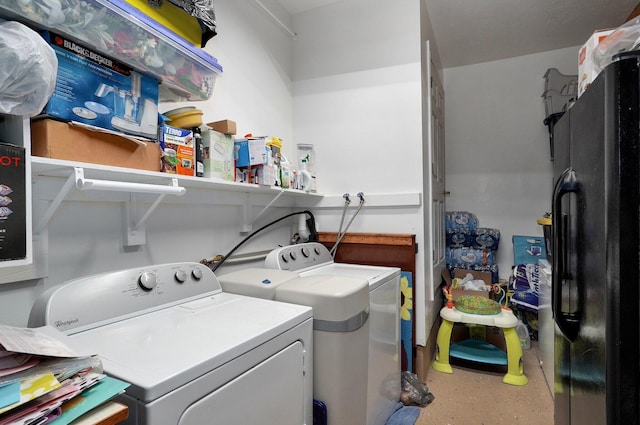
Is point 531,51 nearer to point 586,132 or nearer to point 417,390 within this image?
point 586,132

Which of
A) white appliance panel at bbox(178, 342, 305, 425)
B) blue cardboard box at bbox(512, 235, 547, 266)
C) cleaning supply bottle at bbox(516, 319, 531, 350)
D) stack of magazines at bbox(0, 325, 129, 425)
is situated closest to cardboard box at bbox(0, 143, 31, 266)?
stack of magazines at bbox(0, 325, 129, 425)

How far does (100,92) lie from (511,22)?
10.5 feet

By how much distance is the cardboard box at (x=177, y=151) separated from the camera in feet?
4.22

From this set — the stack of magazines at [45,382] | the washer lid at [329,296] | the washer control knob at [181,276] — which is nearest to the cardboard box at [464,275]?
the washer lid at [329,296]

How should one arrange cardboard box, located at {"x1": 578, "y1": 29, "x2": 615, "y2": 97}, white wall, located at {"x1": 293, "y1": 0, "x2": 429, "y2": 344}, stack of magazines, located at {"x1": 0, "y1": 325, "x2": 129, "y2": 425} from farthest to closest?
white wall, located at {"x1": 293, "y1": 0, "x2": 429, "y2": 344}
cardboard box, located at {"x1": 578, "y1": 29, "x2": 615, "y2": 97}
stack of magazines, located at {"x1": 0, "y1": 325, "x2": 129, "y2": 425}

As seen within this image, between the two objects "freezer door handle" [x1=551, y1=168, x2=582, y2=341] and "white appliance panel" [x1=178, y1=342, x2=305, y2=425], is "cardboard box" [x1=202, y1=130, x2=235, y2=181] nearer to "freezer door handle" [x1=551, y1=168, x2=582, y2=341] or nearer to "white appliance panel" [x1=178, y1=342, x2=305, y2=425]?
"white appliance panel" [x1=178, y1=342, x2=305, y2=425]

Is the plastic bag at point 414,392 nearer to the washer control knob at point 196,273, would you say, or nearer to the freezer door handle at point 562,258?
the freezer door handle at point 562,258

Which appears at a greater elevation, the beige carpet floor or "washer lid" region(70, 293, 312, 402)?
"washer lid" region(70, 293, 312, 402)

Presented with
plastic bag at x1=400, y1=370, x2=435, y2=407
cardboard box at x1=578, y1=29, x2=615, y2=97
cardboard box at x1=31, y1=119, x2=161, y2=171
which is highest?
cardboard box at x1=578, y1=29, x2=615, y2=97

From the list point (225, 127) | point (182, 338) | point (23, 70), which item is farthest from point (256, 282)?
point (23, 70)

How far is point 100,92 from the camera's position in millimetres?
1062

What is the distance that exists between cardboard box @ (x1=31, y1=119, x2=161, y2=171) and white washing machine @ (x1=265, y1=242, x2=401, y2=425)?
853mm

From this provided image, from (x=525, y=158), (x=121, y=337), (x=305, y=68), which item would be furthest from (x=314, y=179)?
(x=525, y=158)

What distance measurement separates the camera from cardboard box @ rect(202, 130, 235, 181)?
59.0 inches
